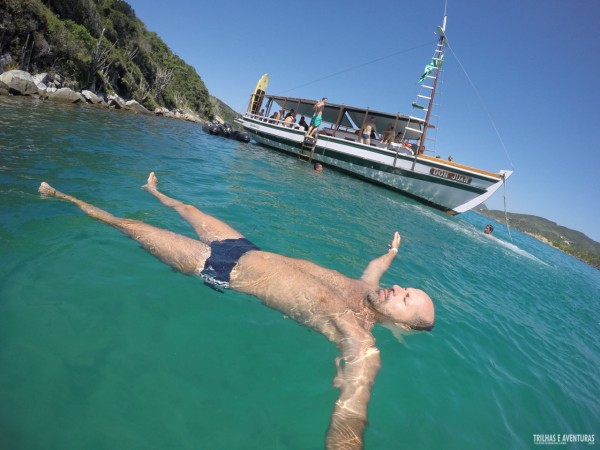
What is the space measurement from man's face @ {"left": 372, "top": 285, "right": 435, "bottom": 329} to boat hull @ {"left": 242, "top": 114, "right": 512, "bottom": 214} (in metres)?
12.7

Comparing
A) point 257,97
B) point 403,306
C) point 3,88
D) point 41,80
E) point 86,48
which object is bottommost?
point 403,306

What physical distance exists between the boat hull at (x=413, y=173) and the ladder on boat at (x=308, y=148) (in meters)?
0.09

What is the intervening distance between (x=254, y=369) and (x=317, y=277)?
1.12 metres

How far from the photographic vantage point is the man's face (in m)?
2.91

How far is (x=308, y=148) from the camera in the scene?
1802cm

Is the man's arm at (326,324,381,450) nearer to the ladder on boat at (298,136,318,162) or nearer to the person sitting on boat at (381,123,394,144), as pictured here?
the person sitting on boat at (381,123,394,144)

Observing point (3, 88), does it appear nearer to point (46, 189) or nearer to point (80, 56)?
point (80, 56)

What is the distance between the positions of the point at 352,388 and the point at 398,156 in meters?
14.2

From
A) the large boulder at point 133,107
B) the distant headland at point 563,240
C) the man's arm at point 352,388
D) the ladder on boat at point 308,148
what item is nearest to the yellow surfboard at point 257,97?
the ladder on boat at point 308,148

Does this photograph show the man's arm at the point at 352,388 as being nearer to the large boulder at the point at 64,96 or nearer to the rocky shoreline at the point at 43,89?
the rocky shoreline at the point at 43,89

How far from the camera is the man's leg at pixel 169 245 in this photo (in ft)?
10.4

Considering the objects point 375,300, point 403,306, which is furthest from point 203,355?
point 403,306

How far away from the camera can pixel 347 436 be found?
1845mm

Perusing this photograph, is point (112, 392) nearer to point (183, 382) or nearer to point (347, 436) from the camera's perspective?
point (183, 382)
